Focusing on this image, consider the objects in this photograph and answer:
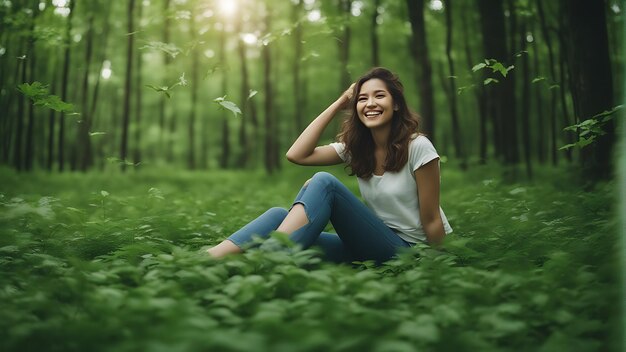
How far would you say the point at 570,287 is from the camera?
2541mm

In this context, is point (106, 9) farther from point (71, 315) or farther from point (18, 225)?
point (71, 315)

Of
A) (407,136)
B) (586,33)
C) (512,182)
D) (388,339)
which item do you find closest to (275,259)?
(388,339)

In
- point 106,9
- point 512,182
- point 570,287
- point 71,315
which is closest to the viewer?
point 71,315

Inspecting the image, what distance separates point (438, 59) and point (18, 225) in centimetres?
1797

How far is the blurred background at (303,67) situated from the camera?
560cm

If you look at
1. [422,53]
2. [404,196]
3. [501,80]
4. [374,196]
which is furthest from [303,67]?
[404,196]

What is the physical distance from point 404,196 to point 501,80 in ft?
24.8

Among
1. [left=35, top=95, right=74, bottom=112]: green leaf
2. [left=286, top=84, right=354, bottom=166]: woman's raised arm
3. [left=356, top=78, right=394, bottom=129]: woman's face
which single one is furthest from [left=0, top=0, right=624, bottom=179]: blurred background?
[left=356, top=78, right=394, bottom=129]: woman's face

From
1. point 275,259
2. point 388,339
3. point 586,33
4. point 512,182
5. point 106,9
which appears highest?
point 106,9

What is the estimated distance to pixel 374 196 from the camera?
11.7ft

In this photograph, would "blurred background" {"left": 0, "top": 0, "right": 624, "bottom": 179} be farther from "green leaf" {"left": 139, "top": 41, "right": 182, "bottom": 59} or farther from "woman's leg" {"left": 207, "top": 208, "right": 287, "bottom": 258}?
"woman's leg" {"left": 207, "top": 208, "right": 287, "bottom": 258}

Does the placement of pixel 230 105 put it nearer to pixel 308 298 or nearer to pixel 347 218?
pixel 347 218

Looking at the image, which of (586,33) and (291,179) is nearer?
(586,33)

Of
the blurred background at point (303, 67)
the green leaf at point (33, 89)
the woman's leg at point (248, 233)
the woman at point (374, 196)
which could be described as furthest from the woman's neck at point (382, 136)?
Answer: the green leaf at point (33, 89)
